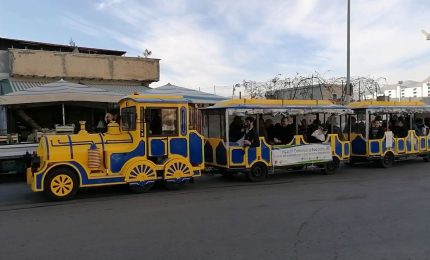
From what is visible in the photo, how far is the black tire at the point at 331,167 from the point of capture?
13.9 meters

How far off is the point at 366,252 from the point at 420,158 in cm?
1488

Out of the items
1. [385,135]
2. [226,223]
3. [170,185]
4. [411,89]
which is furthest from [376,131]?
[411,89]

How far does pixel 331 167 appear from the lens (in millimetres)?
14000

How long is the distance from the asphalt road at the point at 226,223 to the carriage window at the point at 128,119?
1.60 meters

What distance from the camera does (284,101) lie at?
42.6ft

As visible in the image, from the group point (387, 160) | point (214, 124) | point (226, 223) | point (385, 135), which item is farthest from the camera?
point (387, 160)

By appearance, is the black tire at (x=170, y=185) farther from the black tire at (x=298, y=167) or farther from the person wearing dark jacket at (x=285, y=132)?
the black tire at (x=298, y=167)

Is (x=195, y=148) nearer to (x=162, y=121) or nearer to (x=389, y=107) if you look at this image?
(x=162, y=121)

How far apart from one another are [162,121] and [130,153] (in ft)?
3.66

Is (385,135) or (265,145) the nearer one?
(265,145)

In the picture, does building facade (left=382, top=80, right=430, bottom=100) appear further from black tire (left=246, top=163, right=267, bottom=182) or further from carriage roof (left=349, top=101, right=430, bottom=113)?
black tire (left=246, top=163, right=267, bottom=182)

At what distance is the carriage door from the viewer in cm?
1038

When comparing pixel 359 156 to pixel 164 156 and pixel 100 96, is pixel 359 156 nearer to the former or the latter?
pixel 164 156

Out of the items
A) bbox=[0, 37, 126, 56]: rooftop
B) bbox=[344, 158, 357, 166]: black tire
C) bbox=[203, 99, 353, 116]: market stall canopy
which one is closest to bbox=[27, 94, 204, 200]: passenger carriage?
bbox=[203, 99, 353, 116]: market stall canopy
